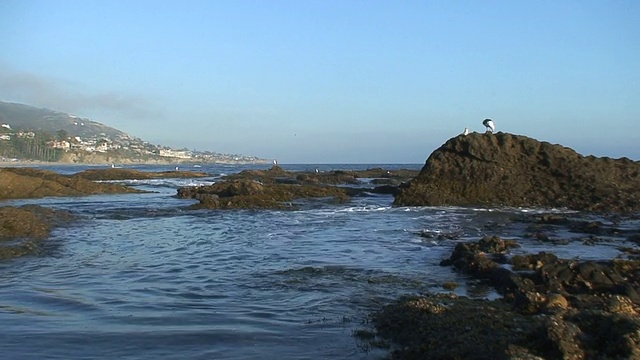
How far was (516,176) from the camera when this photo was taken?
83.1 ft

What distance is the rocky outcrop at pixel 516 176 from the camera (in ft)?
79.6

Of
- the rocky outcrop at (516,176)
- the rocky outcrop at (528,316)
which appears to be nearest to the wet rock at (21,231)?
the rocky outcrop at (528,316)

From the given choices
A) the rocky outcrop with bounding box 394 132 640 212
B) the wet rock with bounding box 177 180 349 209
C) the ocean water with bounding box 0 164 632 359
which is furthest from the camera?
the wet rock with bounding box 177 180 349 209

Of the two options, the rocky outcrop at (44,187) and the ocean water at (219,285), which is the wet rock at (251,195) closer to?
the rocky outcrop at (44,187)

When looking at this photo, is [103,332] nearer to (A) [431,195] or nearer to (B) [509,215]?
(B) [509,215]

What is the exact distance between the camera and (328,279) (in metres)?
9.88

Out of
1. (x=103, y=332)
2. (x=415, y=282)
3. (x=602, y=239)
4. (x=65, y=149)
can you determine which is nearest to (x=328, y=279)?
(x=415, y=282)

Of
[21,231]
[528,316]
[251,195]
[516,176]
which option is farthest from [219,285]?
[516,176]

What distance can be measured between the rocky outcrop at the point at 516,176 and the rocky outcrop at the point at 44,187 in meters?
18.6

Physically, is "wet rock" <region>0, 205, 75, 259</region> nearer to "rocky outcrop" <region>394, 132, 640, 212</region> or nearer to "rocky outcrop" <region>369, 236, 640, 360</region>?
"rocky outcrop" <region>369, 236, 640, 360</region>

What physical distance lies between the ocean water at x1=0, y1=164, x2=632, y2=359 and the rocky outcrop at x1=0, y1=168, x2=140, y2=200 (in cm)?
1351

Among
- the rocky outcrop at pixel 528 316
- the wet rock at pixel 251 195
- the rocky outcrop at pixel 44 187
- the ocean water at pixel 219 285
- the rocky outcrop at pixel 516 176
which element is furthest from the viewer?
the rocky outcrop at pixel 44 187

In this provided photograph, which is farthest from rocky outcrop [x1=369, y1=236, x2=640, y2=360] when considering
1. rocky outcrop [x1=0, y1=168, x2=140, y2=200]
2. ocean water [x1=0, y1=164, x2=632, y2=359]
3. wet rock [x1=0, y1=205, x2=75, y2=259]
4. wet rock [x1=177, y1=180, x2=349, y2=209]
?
rocky outcrop [x1=0, y1=168, x2=140, y2=200]

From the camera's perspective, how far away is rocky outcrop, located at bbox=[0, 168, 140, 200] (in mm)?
29297
